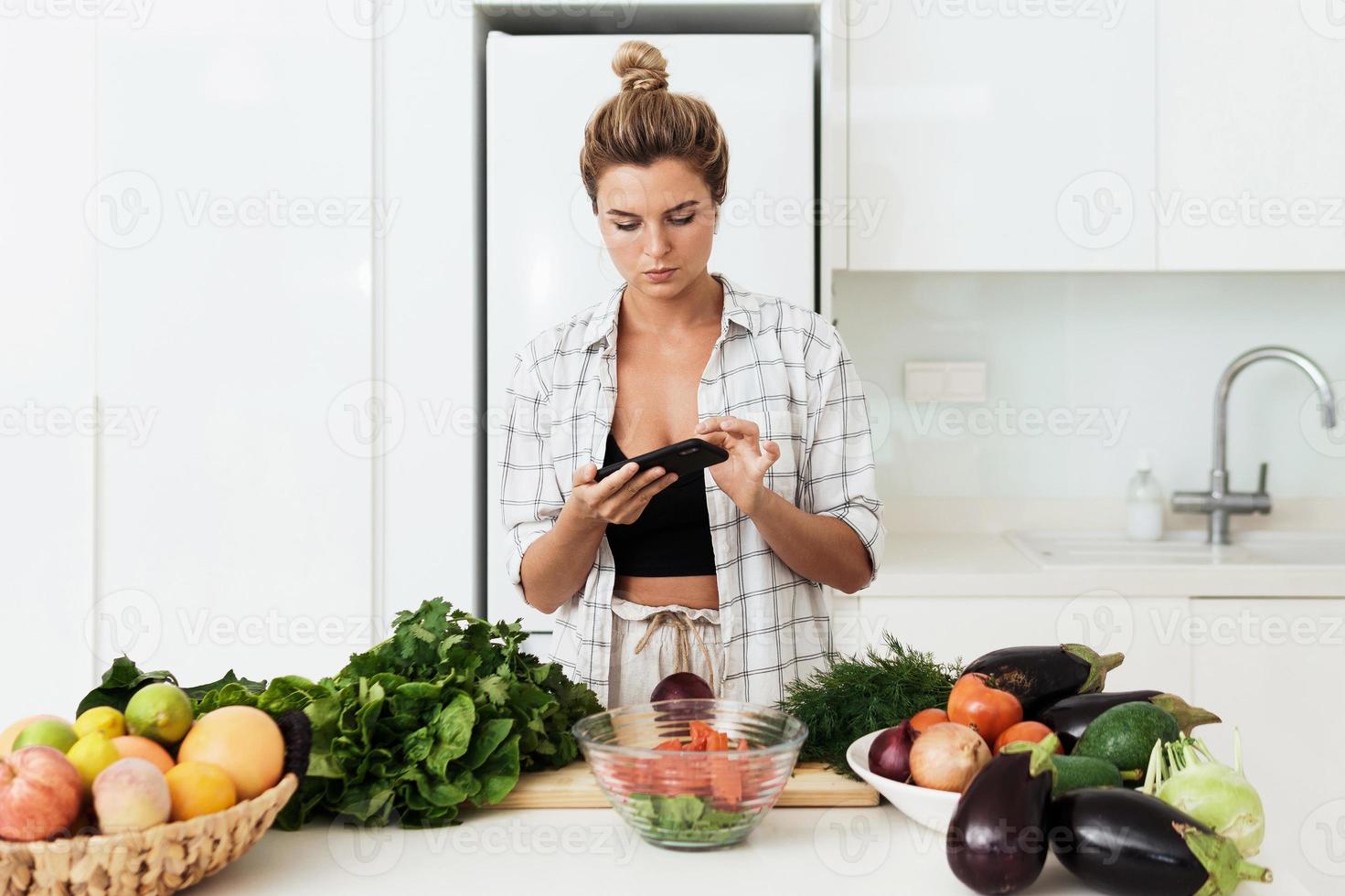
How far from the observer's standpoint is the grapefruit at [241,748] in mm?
916

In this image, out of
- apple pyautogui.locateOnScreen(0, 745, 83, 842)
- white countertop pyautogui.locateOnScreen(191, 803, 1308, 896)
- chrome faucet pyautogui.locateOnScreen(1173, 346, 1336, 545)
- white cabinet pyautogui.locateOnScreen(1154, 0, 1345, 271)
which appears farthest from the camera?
chrome faucet pyautogui.locateOnScreen(1173, 346, 1336, 545)

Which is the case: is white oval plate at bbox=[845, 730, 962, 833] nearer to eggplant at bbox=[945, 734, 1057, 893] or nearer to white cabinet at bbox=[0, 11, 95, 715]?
eggplant at bbox=[945, 734, 1057, 893]

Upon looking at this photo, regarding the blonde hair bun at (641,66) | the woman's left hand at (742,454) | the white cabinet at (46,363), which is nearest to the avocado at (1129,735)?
the woman's left hand at (742,454)

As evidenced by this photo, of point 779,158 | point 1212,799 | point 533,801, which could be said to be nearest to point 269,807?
point 533,801

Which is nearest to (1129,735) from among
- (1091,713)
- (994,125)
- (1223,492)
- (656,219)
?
(1091,713)

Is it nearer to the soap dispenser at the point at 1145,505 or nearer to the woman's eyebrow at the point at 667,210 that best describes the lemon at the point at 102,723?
the woman's eyebrow at the point at 667,210

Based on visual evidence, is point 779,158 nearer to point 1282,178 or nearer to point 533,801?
point 1282,178

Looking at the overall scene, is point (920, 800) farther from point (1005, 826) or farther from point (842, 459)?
point (842, 459)

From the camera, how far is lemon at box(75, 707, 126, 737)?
93cm

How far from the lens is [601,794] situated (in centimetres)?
109

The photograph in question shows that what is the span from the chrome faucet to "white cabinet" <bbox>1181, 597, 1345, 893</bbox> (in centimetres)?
49

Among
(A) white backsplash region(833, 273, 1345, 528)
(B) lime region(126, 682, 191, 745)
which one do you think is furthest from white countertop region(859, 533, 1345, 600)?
(B) lime region(126, 682, 191, 745)

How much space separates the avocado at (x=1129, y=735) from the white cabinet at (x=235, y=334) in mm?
1610

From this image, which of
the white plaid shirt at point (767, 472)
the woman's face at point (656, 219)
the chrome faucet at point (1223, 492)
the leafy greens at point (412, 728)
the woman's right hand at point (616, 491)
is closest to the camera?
the leafy greens at point (412, 728)
